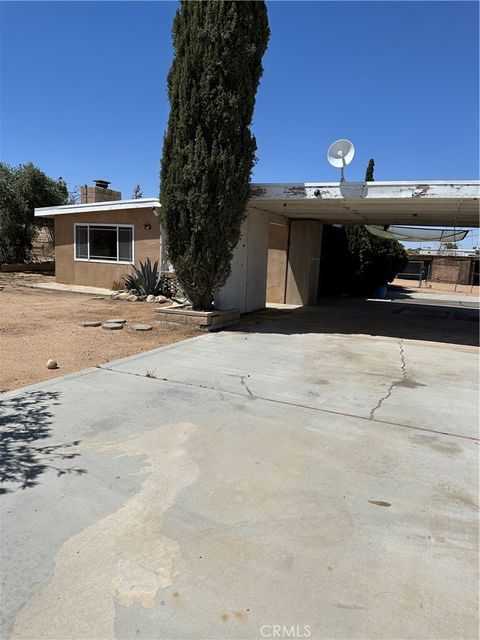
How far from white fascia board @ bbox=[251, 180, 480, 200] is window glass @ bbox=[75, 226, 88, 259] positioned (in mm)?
8934

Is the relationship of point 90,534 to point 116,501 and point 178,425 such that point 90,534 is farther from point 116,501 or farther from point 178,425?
point 178,425

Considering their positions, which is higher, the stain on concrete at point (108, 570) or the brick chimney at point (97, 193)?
the brick chimney at point (97, 193)

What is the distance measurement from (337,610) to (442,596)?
1.86ft

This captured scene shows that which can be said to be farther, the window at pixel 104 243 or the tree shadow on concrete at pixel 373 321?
the window at pixel 104 243

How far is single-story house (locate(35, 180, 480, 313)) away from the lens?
27.8 ft

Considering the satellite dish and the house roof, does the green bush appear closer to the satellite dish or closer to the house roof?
the house roof

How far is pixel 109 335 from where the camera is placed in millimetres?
8094

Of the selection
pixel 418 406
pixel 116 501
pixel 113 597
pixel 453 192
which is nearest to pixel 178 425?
pixel 116 501

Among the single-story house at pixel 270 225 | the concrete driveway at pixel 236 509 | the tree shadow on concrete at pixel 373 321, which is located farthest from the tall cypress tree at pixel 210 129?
the concrete driveway at pixel 236 509

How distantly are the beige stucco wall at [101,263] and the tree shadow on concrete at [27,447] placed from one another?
10.3 meters

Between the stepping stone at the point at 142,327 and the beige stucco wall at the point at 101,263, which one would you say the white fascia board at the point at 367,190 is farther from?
the beige stucco wall at the point at 101,263

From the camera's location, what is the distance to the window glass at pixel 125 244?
14921mm

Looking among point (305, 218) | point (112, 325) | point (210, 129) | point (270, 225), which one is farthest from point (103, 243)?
point (210, 129)

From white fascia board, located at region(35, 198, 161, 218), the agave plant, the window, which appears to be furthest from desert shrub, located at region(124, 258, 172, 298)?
white fascia board, located at region(35, 198, 161, 218)
